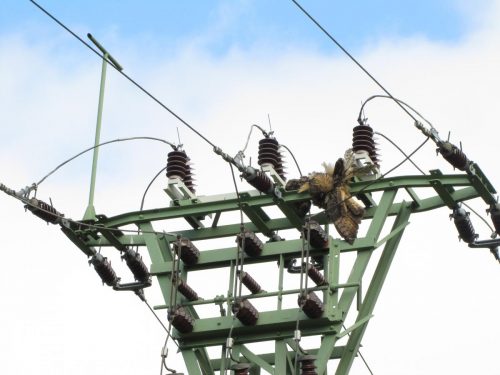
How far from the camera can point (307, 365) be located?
2255 centimetres

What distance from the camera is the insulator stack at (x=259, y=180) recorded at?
23.3 m

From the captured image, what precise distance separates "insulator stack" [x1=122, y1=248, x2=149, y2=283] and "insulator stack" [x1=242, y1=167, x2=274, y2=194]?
2.29 metres

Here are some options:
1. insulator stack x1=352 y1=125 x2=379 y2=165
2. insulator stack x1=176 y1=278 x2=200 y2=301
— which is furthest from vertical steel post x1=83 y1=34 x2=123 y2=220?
insulator stack x1=352 y1=125 x2=379 y2=165

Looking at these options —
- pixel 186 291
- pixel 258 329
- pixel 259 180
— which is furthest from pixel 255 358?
pixel 259 180

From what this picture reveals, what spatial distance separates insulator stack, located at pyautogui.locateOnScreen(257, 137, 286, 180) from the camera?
24562mm

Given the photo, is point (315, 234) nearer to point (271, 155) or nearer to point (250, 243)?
point (250, 243)

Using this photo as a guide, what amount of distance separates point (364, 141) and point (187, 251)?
2.68 m

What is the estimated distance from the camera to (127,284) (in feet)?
82.9

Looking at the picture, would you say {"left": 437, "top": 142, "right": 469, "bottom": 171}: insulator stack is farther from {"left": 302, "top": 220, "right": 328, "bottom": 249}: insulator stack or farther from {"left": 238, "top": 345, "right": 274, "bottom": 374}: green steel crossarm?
{"left": 238, "top": 345, "right": 274, "bottom": 374}: green steel crossarm

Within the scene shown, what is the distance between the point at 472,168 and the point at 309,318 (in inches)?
107

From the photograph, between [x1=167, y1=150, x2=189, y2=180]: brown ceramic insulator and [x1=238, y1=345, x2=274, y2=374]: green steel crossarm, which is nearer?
[x1=238, y1=345, x2=274, y2=374]: green steel crossarm

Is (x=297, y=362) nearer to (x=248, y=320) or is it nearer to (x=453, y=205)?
(x=248, y=320)

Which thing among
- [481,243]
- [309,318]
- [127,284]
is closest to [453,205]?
[481,243]

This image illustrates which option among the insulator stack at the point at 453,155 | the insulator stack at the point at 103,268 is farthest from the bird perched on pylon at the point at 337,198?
the insulator stack at the point at 103,268
